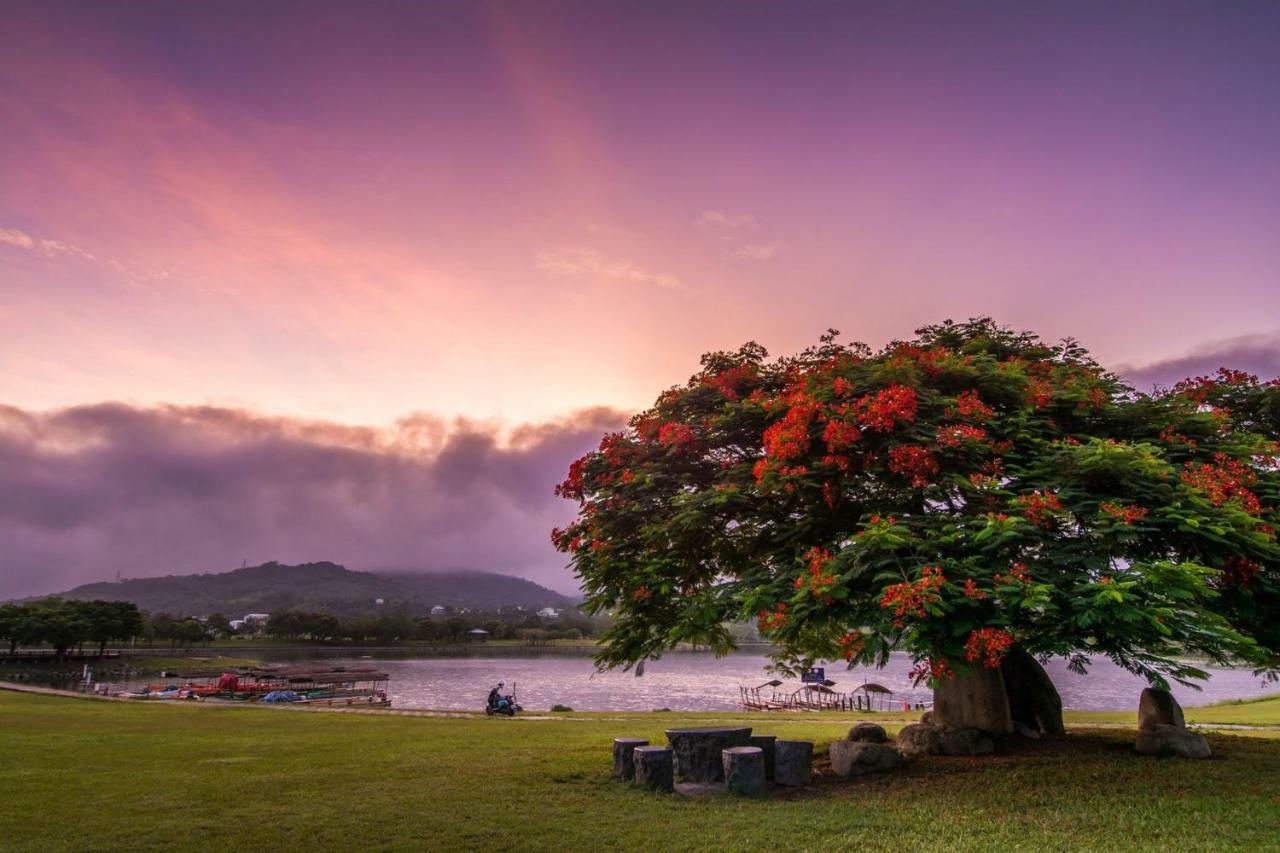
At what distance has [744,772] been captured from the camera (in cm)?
1209

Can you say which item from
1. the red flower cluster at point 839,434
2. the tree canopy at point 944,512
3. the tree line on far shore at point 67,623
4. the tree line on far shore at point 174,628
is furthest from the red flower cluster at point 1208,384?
the tree line on far shore at point 67,623

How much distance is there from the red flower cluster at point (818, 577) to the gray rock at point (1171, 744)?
24.7ft

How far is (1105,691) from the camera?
69000 mm

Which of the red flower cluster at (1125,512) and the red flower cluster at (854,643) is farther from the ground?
A: the red flower cluster at (1125,512)

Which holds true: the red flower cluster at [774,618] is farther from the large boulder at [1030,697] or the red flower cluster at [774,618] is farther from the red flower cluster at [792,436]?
the large boulder at [1030,697]

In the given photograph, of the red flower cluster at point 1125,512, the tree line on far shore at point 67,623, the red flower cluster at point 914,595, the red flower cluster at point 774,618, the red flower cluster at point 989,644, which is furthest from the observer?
the tree line on far shore at point 67,623

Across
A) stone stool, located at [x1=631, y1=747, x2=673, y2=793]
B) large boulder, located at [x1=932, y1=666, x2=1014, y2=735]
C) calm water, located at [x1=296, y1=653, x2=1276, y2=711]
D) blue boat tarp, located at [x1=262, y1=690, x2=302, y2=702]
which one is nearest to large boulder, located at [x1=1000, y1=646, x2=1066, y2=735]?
large boulder, located at [x1=932, y1=666, x2=1014, y2=735]

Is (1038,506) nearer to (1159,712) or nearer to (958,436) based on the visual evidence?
(958,436)

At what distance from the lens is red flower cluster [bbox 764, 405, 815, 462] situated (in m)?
12.0

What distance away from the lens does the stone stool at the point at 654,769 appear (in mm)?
12195

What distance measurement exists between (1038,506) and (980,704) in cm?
691

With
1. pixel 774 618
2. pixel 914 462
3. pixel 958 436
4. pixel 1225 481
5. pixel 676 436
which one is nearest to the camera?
pixel 1225 481

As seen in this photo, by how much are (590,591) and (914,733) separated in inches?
286

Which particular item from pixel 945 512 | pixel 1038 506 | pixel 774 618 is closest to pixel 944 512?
pixel 945 512
